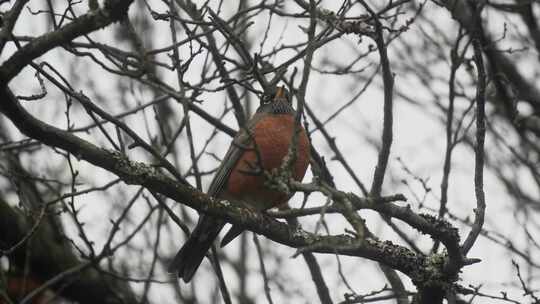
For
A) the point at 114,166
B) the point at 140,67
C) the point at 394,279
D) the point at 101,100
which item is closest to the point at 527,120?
the point at 394,279

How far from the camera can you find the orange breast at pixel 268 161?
5.82 m

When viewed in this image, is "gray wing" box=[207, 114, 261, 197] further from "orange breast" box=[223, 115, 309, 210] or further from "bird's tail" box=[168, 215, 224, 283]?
"bird's tail" box=[168, 215, 224, 283]

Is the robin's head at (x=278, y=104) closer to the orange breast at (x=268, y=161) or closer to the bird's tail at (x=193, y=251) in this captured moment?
the orange breast at (x=268, y=161)

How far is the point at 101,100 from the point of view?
978 centimetres

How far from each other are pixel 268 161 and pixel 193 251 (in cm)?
94

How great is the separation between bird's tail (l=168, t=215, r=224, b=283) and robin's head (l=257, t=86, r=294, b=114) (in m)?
1.17

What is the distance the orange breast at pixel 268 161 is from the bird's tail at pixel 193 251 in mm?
338

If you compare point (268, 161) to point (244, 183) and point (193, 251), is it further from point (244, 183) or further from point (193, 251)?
point (193, 251)

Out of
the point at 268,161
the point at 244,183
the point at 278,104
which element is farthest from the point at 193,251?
the point at 278,104

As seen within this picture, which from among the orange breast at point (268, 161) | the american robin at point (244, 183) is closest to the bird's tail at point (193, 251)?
the american robin at point (244, 183)

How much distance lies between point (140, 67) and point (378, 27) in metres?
1.92

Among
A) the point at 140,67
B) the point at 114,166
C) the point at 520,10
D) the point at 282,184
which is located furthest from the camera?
the point at 520,10

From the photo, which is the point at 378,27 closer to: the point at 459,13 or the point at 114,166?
the point at 114,166

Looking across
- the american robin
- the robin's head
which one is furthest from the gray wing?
the robin's head
